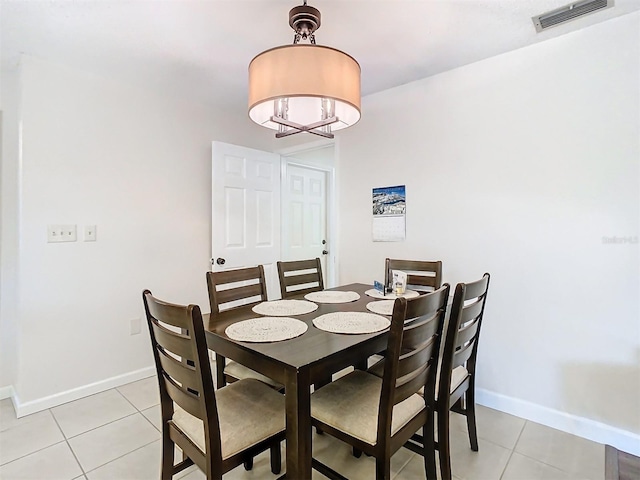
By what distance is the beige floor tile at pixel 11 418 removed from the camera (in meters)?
2.04

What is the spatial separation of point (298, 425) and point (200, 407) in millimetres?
325

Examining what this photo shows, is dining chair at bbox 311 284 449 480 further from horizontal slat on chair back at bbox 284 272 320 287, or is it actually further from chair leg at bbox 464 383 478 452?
horizontal slat on chair back at bbox 284 272 320 287

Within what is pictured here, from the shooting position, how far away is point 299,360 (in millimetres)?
1132

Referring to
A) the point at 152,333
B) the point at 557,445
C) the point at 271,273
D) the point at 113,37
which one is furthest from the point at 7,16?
the point at 557,445

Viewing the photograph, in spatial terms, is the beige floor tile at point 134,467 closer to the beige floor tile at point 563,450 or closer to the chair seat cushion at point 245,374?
the chair seat cushion at point 245,374

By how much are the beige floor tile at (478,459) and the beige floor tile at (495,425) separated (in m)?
0.07

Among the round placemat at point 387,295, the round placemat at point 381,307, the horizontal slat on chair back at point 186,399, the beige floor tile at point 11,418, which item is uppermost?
the round placemat at point 387,295

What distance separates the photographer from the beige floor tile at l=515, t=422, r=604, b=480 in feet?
5.41

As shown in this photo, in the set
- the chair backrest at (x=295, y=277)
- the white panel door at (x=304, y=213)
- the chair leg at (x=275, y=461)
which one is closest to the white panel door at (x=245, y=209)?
the white panel door at (x=304, y=213)

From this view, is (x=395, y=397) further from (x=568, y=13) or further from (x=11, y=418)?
(x=11, y=418)

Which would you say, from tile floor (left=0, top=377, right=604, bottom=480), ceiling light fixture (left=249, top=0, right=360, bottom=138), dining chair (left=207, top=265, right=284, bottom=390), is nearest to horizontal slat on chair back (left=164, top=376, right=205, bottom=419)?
dining chair (left=207, top=265, right=284, bottom=390)

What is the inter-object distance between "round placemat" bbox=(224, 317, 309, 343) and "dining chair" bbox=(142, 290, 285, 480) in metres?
0.22

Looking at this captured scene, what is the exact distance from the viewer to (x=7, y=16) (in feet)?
5.81

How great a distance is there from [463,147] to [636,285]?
4.12 feet
